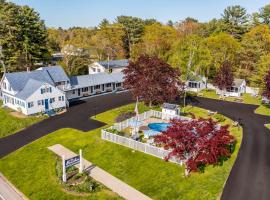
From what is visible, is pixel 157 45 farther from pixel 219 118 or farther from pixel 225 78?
pixel 219 118

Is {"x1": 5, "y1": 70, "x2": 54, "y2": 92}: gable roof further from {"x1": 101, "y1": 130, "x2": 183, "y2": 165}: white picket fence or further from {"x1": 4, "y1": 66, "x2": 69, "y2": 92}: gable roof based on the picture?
{"x1": 101, "y1": 130, "x2": 183, "y2": 165}: white picket fence

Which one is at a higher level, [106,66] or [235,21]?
[235,21]

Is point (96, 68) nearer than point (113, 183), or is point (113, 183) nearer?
point (113, 183)

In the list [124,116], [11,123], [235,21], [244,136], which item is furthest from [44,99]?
[235,21]

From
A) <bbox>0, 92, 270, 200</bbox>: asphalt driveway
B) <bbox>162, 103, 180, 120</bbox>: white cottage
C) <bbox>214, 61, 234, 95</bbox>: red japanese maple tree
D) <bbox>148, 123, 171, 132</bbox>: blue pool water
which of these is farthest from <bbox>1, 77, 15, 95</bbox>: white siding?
<bbox>214, 61, 234, 95</bbox>: red japanese maple tree

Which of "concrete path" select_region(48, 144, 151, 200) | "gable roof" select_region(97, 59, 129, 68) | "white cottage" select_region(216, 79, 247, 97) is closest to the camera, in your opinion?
"concrete path" select_region(48, 144, 151, 200)

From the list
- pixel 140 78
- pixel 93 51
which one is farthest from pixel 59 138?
pixel 93 51

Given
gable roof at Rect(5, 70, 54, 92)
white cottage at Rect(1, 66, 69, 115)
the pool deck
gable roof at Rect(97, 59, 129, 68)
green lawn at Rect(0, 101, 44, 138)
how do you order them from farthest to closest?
gable roof at Rect(97, 59, 129, 68)
gable roof at Rect(5, 70, 54, 92)
white cottage at Rect(1, 66, 69, 115)
the pool deck
green lawn at Rect(0, 101, 44, 138)

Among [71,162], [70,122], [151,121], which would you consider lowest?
[71,162]
